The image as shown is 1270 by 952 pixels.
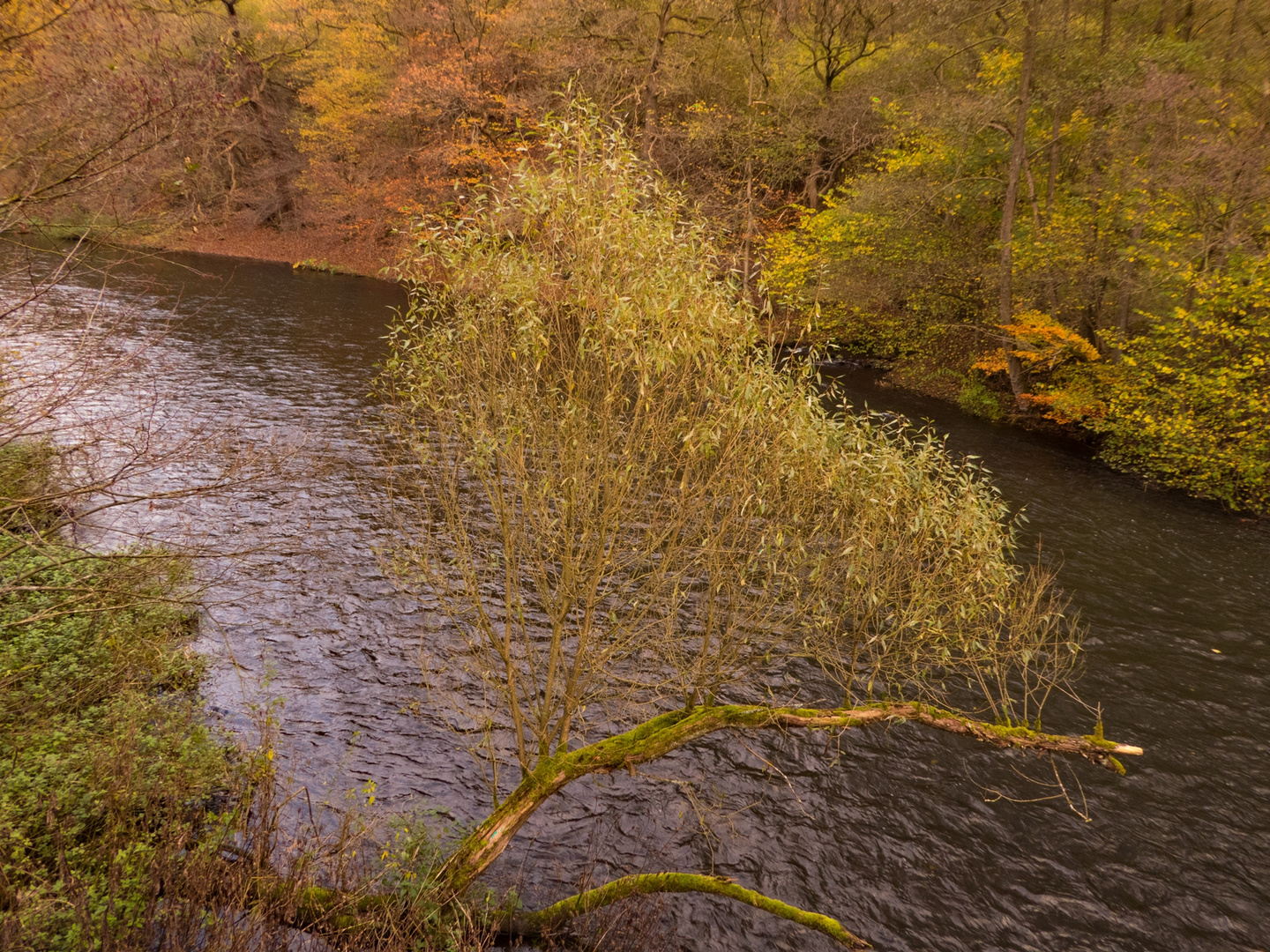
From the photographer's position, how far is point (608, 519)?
7.98 m

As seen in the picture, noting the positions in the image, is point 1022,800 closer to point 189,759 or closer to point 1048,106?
point 189,759

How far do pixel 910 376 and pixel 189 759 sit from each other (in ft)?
109

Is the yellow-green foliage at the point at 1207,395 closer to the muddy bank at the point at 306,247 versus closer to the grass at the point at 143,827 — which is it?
the grass at the point at 143,827

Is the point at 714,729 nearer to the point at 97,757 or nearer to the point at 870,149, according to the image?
the point at 97,757

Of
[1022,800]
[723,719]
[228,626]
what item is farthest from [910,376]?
[228,626]

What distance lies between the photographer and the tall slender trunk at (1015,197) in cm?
2658

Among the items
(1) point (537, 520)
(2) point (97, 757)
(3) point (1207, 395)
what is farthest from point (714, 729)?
(3) point (1207, 395)

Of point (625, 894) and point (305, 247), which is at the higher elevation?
point (305, 247)

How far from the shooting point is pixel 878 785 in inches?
426

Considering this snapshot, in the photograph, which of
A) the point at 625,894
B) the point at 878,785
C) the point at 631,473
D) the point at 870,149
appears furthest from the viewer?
the point at 870,149

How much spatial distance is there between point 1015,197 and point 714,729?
93.1ft

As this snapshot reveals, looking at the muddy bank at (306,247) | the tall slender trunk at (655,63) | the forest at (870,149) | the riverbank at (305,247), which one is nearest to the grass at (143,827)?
the forest at (870,149)

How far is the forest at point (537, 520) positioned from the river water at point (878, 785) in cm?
20

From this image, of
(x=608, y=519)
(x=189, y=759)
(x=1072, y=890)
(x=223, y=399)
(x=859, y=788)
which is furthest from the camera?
(x=223, y=399)
